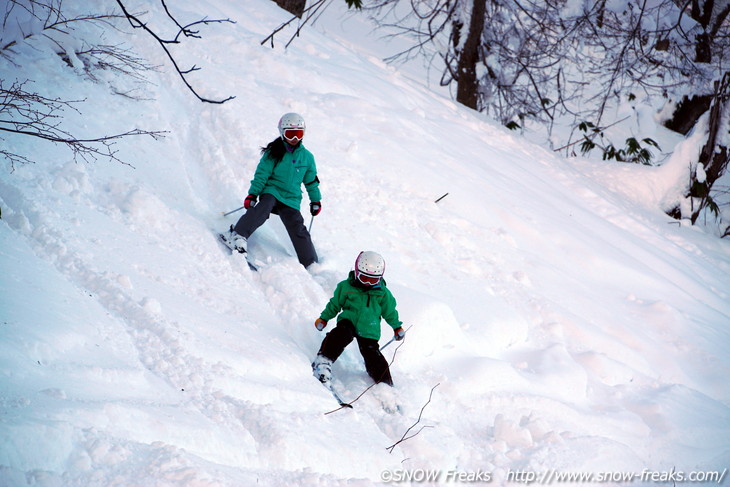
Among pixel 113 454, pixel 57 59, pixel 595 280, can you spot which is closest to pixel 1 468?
pixel 113 454

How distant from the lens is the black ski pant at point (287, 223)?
463cm

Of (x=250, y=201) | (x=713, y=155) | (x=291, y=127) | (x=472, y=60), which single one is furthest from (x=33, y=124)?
(x=713, y=155)

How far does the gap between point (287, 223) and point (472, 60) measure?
7810mm

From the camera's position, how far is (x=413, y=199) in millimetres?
6160

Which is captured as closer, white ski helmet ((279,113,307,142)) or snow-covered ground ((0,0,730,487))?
snow-covered ground ((0,0,730,487))

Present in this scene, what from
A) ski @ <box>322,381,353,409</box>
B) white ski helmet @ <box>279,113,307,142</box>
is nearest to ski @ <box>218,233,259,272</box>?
white ski helmet @ <box>279,113,307,142</box>

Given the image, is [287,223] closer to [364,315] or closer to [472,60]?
[364,315]

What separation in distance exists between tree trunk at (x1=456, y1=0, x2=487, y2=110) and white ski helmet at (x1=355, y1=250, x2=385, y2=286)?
27.0 feet

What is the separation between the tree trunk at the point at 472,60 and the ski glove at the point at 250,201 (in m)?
7.66

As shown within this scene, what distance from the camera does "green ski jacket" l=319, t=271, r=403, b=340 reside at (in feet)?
12.9

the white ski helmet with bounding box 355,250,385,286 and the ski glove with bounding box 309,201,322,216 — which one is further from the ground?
the white ski helmet with bounding box 355,250,385,286

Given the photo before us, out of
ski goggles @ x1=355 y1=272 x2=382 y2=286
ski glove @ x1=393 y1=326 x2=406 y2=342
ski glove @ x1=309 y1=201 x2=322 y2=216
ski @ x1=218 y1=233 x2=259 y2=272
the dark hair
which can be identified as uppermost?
the dark hair

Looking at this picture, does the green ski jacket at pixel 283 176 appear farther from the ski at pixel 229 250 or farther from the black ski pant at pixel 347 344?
the black ski pant at pixel 347 344

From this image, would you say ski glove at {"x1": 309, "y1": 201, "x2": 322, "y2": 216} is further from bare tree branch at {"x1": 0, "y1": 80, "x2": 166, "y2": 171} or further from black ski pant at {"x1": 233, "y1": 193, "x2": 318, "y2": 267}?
bare tree branch at {"x1": 0, "y1": 80, "x2": 166, "y2": 171}
